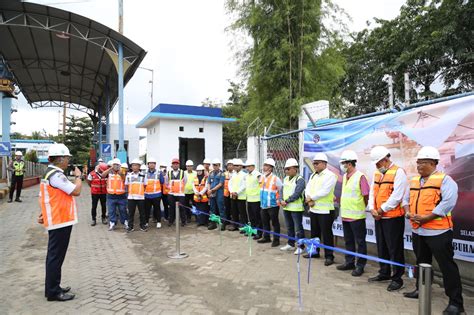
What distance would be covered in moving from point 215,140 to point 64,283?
1564 centimetres

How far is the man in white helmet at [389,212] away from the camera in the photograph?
4.46 metres

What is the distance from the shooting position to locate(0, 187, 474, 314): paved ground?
4055 mm

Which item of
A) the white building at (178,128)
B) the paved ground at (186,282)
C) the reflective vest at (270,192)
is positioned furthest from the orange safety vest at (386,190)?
the white building at (178,128)

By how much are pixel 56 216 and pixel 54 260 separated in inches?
22.2

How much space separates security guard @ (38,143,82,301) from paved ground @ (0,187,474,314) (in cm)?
22

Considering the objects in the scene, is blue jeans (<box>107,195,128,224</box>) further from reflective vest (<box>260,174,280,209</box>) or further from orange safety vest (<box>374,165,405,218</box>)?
orange safety vest (<box>374,165,405,218</box>)

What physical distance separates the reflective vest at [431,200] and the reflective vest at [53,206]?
436 centimetres

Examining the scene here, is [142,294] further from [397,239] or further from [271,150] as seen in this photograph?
[271,150]

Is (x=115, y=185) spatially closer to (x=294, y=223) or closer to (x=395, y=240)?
(x=294, y=223)

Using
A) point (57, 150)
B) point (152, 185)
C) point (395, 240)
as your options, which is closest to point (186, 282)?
point (57, 150)

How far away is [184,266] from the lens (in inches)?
225

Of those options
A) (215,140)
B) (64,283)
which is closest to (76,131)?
(215,140)

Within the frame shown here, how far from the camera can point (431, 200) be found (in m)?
3.84

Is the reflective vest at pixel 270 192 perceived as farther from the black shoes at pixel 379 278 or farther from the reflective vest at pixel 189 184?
the reflective vest at pixel 189 184
